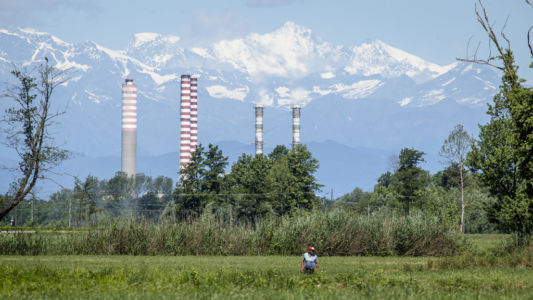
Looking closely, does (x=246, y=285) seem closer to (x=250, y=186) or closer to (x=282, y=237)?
(x=282, y=237)

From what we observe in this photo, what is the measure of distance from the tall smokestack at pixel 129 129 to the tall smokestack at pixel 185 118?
13712mm

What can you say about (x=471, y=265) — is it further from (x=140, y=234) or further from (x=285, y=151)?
(x=285, y=151)

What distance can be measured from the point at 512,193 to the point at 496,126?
197 inches

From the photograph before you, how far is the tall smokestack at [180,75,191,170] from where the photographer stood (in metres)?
160

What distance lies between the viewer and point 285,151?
11100 cm

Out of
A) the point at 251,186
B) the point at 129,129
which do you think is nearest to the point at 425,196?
the point at 251,186

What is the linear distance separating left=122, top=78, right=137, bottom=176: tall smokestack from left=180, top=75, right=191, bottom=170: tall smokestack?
13.7 meters

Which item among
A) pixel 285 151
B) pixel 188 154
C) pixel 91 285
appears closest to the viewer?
pixel 91 285

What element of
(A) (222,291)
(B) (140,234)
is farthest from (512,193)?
(A) (222,291)

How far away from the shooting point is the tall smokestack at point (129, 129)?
16800cm

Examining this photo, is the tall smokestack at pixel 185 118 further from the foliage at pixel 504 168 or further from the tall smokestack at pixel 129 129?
the foliage at pixel 504 168

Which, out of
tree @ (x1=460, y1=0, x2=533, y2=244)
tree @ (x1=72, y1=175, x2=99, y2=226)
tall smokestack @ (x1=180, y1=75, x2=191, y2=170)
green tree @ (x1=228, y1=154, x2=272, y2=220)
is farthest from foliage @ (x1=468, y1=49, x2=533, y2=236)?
tall smokestack @ (x1=180, y1=75, x2=191, y2=170)

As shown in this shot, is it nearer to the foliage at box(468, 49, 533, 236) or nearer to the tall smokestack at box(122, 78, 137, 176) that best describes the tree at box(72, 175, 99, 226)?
the foliage at box(468, 49, 533, 236)

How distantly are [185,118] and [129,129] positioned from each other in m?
15.4
